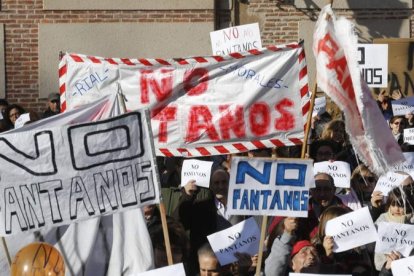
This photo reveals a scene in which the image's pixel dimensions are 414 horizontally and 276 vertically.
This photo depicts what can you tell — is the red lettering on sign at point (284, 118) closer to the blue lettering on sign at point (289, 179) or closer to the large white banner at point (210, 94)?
the large white banner at point (210, 94)

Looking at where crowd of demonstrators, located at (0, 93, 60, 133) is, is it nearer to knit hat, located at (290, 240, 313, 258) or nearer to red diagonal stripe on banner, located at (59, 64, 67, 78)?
red diagonal stripe on banner, located at (59, 64, 67, 78)

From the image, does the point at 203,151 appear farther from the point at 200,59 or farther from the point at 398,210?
the point at 398,210

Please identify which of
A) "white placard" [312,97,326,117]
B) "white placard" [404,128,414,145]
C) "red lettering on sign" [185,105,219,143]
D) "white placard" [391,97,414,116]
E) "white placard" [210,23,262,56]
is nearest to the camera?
"red lettering on sign" [185,105,219,143]

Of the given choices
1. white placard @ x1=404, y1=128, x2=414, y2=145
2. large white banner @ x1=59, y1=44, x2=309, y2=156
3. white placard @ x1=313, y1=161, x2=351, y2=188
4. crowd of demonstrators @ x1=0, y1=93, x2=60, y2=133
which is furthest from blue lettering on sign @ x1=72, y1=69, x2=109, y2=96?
white placard @ x1=404, y1=128, x2=414, y2=145

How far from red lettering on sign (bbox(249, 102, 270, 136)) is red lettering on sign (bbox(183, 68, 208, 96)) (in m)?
0.48

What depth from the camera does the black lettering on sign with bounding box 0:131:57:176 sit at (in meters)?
7.50

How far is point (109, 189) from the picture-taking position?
7.59 meters

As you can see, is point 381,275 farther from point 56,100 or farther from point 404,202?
point 56,100

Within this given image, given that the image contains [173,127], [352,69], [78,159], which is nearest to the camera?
[78,159]

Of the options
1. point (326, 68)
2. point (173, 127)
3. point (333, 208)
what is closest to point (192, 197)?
point (173, 127)

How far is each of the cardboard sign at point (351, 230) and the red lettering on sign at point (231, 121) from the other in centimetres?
153

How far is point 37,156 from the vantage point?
24.7 feet

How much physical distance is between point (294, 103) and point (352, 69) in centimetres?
200

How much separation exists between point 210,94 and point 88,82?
1.00 m
